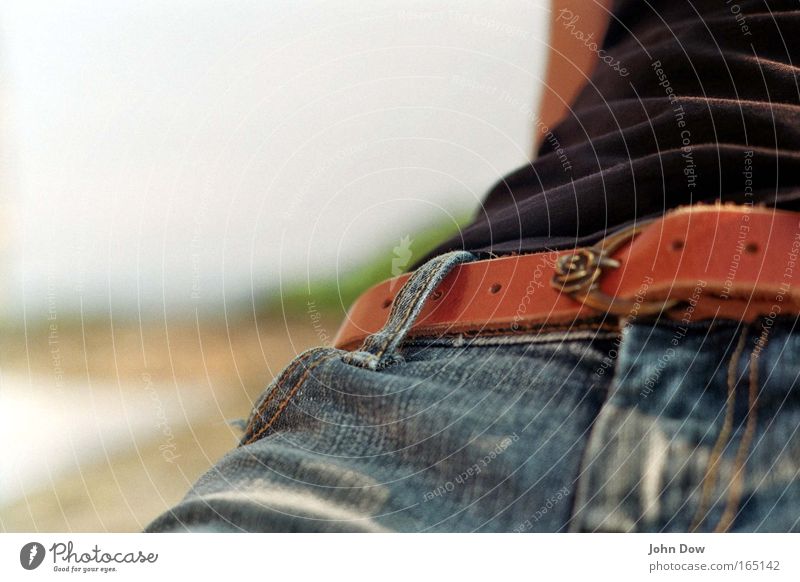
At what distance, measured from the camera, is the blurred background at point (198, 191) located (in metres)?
0.47

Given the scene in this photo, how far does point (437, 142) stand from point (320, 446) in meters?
0.22

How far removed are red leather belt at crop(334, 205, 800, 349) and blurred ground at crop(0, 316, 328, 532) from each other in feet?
0.45

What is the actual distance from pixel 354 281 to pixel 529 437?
Answer: 17cm

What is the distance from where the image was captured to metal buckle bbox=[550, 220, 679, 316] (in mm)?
344

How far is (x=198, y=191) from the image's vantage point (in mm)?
490

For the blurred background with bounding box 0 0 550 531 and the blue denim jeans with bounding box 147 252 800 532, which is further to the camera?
the blurred background with bounding box 0 0 550 531

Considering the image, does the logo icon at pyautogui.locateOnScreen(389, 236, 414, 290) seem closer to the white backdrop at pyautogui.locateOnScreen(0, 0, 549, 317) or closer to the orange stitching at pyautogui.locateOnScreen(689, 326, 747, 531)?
the white backdrop at pyautogui.locateOnScreen(0, 0, 549, 317)

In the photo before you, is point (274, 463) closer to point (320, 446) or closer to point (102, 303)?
point (320, 446)

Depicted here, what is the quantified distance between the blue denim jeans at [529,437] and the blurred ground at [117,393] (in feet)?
0.27

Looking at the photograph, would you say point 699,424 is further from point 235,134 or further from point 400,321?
point 235,134

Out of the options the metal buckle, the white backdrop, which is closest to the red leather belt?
the metal buckle
